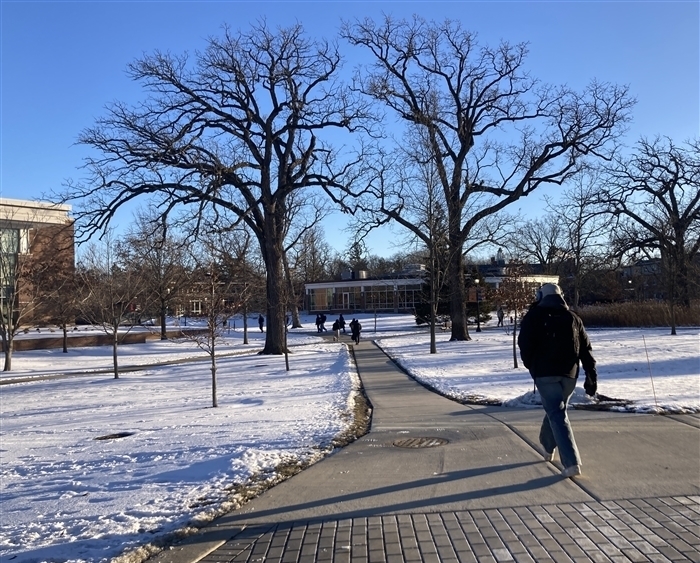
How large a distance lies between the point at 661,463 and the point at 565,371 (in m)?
1.51

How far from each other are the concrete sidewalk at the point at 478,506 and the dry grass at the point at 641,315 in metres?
34.1

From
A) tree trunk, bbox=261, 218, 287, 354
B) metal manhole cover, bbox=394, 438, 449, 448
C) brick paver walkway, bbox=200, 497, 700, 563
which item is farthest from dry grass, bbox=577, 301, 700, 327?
brick paver walkway, bbox=200, 497, 700, 563

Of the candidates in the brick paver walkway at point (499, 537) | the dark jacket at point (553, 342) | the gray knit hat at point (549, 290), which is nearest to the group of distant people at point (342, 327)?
the gray knit hat at point (549, 290)

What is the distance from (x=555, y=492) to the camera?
241 inches

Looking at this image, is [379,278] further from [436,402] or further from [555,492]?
[555,492]

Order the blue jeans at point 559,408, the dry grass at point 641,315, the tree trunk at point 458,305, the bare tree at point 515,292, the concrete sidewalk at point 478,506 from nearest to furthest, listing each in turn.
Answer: the concrete sidewalk at point 478,506
the blue jeans at point 559,408
the bare tree at point 515,292
the tree trunk at point 458,305
the dry grass at point 641,315

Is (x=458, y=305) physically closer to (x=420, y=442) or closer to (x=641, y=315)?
(x=641, y=315)

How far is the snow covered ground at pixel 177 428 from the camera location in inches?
232

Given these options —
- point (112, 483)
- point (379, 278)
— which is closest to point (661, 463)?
point (112, 483)

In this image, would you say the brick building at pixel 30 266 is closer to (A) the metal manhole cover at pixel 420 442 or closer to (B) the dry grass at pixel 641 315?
(A) the metal manhole cover at pixel 420 442

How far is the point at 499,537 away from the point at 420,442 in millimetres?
3826

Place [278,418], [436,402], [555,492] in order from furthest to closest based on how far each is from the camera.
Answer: [436,402], [278,418], [555,492]

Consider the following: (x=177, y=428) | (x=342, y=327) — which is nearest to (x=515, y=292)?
(x=177, y=428)

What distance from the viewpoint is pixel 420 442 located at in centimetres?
885
